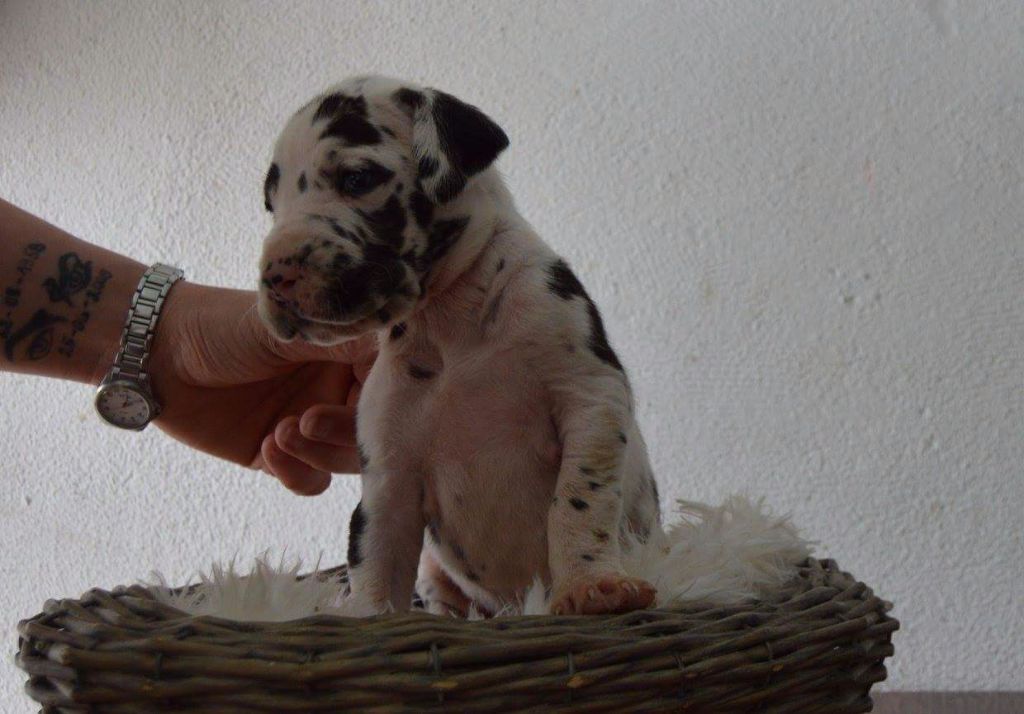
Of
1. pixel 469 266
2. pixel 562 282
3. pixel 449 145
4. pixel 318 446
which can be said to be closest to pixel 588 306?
pixel 562 282

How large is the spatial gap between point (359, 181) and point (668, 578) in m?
0.58

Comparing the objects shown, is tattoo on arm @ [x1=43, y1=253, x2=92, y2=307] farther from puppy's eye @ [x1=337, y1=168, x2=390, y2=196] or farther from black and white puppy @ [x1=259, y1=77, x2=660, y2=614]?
puppy's eye @ [x1=337, y1=168, x2=390, y2=196]

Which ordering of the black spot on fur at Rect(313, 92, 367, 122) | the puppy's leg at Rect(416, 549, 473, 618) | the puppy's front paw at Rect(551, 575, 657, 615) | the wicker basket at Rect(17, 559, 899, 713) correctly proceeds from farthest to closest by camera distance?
the puppy's leg at Rect(416, 549, 473, 618) → the black spot on fur at Rect(313, 92, 367, 122) → the puppy's front paw at Rect(551, 575, 657, 615) → the wicker basket at Rect(17, 559, 899, 713)

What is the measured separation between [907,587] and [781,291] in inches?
27.1

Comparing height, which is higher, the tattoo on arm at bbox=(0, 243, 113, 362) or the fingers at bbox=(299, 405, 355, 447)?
Answer: the tattoo on arm at bbox=(0, 243, 113, 362)

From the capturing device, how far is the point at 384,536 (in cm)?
134

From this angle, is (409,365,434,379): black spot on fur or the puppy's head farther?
(409,365,434,379): black spot on fur

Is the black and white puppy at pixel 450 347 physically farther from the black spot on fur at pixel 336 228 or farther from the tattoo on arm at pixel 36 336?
the tattoo on arm at pixel 36 336

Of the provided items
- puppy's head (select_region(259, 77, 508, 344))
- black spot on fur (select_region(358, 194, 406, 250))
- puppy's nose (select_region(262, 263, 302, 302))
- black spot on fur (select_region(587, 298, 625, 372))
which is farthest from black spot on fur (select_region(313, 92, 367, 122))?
black spot on fur (select_region(587, 298, 625, 372))

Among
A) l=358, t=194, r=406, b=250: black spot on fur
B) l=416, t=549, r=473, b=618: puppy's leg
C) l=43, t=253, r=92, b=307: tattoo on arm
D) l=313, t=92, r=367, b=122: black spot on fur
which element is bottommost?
l=416, t=549, r=473, b=618: puppy's leg

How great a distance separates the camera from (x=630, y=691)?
35.3 inches

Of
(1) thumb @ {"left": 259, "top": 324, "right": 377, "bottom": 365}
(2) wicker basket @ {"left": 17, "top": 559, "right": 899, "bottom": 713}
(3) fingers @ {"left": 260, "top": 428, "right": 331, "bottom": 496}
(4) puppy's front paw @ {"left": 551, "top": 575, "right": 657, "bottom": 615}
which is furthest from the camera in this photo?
(3) fingers @ {"left": 260, "top": 428, "right": 331, "bottom": 496}

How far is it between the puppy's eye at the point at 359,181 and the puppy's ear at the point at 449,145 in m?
0.05

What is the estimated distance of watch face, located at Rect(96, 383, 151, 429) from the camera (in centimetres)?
179
